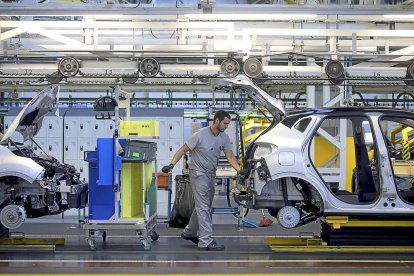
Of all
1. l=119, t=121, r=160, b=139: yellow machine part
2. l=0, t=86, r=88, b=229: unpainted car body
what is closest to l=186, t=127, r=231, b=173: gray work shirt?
l=119, t=121, r=160, b=139: yellow machine part

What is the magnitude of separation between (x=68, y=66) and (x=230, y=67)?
2.41 m

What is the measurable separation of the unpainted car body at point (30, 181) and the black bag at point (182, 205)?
1613 millimetres

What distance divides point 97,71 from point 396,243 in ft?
16.9

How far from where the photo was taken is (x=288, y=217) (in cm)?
734

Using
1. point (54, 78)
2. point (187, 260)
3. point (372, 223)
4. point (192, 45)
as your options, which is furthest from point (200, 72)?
point (372, 223)

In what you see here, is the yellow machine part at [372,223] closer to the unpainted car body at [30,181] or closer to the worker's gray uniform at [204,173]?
the worker's gray uniform at [204,173]

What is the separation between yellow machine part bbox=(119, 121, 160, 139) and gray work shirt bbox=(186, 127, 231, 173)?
0.52 m

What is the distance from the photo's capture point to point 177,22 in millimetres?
9492

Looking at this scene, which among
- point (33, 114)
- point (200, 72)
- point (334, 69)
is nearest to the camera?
point (33, 114)

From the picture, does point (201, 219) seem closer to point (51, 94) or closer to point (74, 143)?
point (51, 94)

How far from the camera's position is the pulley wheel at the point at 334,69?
8836mm

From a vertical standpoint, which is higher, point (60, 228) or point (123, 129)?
point (123, 129)

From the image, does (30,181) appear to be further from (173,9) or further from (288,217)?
(173,9)

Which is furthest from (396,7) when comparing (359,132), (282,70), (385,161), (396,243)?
(396,243)
